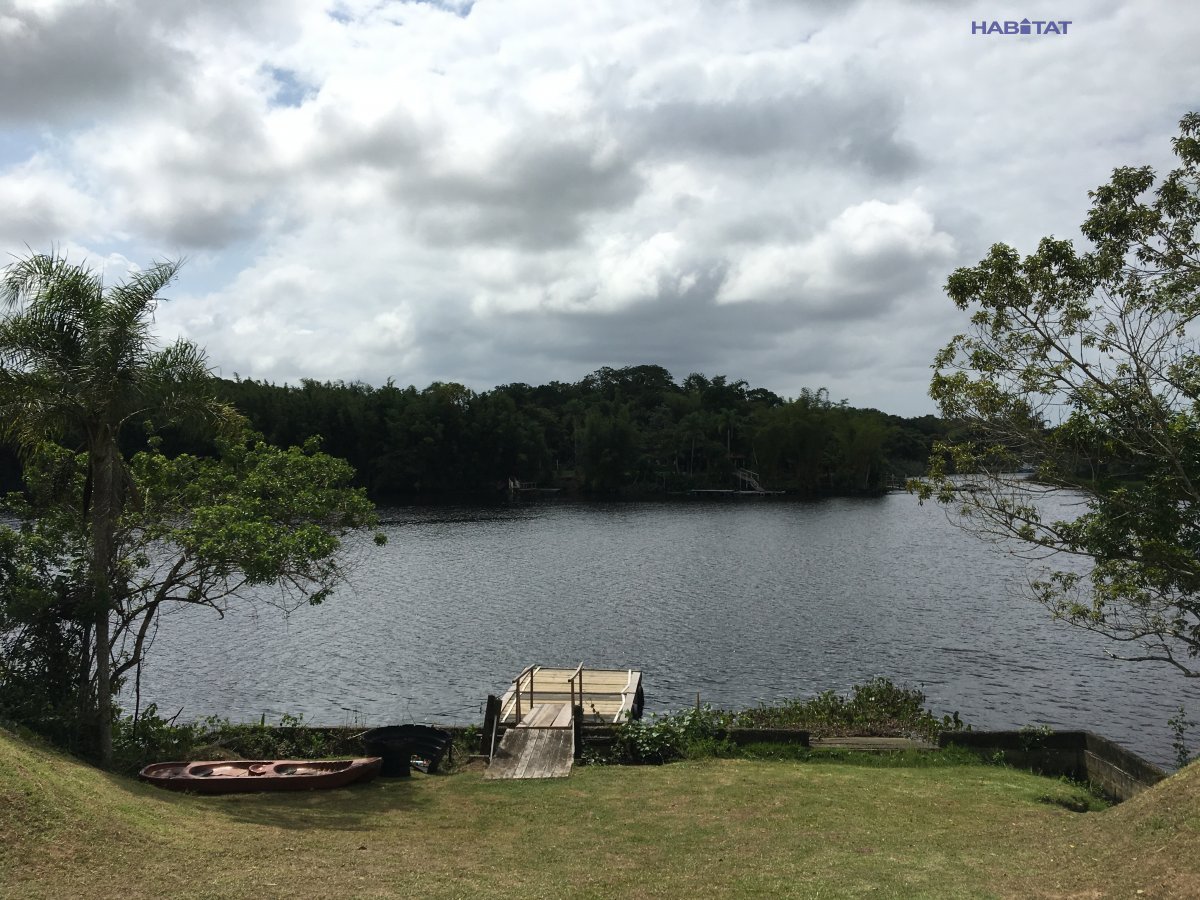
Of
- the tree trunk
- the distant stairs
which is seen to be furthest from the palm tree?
the distant stairs

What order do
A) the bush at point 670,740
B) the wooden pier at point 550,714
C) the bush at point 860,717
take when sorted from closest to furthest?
the wooden pier at point 550,714
the bush at point 670,740
the bush at point 860,717

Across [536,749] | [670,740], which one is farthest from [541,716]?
[670,740]

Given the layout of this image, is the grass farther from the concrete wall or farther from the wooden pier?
the wooden pier

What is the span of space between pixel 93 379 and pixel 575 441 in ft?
389

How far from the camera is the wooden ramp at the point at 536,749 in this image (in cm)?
1584

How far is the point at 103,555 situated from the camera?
47.5ft

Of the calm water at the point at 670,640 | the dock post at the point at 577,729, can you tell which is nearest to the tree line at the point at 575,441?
the calm water at the point at 670,640

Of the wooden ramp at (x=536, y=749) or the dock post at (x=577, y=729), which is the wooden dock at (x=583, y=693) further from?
the dock post at (x=577, y=729)

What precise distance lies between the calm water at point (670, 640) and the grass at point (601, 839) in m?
10.3

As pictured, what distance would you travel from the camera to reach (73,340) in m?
14.3

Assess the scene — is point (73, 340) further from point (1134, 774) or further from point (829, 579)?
point (829, 579)

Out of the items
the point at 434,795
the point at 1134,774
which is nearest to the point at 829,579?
the point at 1134,774

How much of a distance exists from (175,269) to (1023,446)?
1443 cm

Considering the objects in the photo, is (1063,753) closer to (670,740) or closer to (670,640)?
(670,740)
